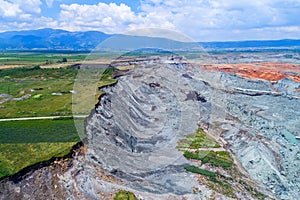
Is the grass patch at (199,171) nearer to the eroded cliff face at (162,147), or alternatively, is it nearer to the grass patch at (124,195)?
the eroded cliff face at (162,147)

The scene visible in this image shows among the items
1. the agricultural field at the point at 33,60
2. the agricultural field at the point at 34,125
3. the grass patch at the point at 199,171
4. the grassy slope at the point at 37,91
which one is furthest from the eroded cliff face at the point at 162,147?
the agricultural field at the point at 33,60

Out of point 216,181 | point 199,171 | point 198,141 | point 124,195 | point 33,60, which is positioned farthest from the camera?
point 33,60

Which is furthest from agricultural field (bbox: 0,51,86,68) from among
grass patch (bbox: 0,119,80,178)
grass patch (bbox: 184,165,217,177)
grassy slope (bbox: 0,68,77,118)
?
grass patch (bbox: 184,165,217,177)

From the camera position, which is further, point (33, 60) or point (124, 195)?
point (33, 60)

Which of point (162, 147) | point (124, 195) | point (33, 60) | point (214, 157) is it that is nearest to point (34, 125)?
point (162, 147)

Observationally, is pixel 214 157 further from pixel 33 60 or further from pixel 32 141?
pixel 33 60

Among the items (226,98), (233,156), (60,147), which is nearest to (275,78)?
(226,98)
